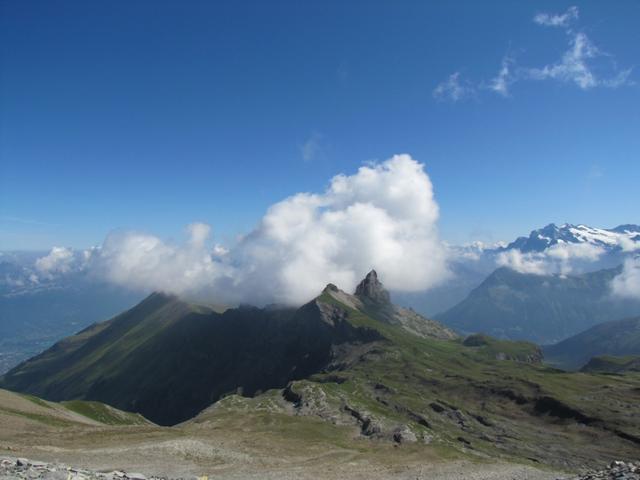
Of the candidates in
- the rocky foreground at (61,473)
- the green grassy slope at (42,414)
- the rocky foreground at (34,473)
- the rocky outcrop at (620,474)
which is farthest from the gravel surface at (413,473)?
the green grassy slope at (42,414)

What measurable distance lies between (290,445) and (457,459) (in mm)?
32514

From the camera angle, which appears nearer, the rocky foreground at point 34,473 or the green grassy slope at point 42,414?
the rocky foreground at point 34,473

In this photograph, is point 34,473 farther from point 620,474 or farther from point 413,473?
point 413,473

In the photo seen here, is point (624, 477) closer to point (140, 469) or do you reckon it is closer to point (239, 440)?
point (140, 469)

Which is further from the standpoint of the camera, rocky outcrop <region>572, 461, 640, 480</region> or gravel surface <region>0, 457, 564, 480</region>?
gravel surface <region>0, 457, 564, 480</region>

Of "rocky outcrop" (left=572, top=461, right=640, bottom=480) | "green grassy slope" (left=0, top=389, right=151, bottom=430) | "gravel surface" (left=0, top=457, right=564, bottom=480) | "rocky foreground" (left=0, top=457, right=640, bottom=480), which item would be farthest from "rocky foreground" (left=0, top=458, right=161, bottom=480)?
"green grassy slope" (left=0, top=389, right=151, bottom=430)

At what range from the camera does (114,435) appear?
8681cm

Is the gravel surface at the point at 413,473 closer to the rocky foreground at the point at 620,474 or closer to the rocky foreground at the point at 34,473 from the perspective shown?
the rocky foreground at the point at 34,473

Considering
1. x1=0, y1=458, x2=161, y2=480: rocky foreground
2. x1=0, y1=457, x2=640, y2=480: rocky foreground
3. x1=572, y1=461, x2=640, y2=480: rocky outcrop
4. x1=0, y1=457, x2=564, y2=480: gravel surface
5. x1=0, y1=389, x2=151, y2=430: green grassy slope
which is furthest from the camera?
x1=0, y1=389, x2=151, y2=430: green grassy slope

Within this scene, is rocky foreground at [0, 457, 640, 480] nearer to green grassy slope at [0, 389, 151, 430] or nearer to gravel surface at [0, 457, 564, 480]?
gravel surface at [0, 457, 564, 480]

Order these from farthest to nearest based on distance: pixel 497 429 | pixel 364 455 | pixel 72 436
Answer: pixel 497 429 < pixel 364 455 < pixel 72 436

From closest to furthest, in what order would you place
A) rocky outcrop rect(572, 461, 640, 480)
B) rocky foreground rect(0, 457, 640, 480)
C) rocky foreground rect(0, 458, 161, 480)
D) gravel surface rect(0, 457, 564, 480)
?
rocky foreground rect(0, 458, 161, 480) → rocky foreground rect(0, 457, 640, 480) → rocky outcrop rect(572, 461, 640, 480) → gravel surface rect(0, 457, 564, 480)

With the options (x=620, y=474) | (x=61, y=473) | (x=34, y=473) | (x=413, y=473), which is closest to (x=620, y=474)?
(x=620, y=474)

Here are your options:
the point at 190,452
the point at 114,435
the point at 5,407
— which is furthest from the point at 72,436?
the point at 5,407
